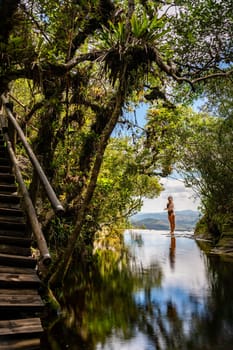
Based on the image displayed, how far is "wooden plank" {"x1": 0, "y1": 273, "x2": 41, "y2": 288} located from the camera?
4129 millimetres

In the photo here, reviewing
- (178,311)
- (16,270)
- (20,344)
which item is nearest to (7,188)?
(16,270)

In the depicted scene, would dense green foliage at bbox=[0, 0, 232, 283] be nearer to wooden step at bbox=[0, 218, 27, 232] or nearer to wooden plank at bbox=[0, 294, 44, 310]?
wooden step at bbox=[0, 218, 27, 232]

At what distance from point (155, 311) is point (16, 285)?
12.2 feet

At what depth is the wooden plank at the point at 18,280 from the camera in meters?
4.13

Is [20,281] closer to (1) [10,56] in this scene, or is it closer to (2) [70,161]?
(1) [10,56]

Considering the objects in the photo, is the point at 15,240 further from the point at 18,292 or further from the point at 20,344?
the point at 20,344

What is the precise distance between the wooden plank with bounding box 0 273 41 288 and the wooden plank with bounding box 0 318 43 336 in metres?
0.56

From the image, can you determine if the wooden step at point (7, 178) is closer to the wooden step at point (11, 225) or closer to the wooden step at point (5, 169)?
the wooden step at point (5, 169)

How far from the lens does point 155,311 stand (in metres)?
7.12

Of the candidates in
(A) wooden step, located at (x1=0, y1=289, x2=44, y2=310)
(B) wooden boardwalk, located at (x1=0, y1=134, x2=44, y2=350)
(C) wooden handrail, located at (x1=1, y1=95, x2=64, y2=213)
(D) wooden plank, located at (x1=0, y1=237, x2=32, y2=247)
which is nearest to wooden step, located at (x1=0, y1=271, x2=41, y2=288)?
(B) wooden boardwalk, located at (x1=0, y1=134, x2=44, y2=350)

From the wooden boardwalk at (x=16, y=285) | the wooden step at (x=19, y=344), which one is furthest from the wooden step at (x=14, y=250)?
the wooden step at (x=19, y=344)

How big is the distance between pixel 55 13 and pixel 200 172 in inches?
552

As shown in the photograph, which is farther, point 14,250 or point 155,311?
point 155,311

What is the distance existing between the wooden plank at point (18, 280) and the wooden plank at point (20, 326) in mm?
559
